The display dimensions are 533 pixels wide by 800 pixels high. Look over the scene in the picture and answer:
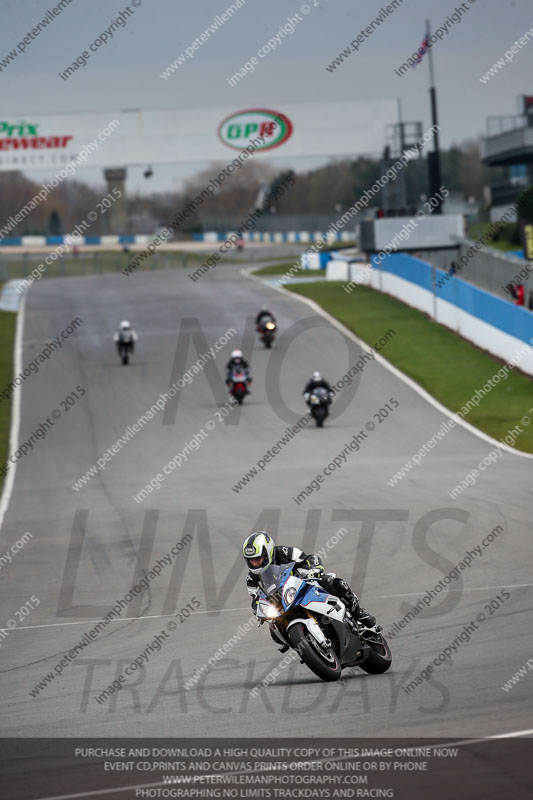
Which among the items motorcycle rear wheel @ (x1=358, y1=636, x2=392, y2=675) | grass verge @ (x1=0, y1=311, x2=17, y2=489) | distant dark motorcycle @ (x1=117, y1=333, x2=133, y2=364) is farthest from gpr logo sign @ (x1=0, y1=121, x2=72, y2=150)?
motorcycle rear wheel @ (x1=358, y1=636, x2=392, y2=675)

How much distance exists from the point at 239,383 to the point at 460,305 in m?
11.3

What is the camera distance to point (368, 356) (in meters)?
36.8

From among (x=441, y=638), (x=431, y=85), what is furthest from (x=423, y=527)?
(x=431, y=85)

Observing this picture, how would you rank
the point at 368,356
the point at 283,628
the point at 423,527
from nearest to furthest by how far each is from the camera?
the point at 283,628 < the point at 423,527 < the point at 368,356

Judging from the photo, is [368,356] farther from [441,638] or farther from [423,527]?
[441,638]

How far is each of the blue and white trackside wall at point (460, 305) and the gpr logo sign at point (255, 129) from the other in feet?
29.2

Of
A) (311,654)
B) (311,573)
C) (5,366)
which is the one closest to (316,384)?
(5,366)

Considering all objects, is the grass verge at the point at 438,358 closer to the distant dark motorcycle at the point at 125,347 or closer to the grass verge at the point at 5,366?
the distant dark motorcycle at the point at 125,347

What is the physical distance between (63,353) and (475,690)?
33794 millimetres

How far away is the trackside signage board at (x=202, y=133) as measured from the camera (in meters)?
55.6

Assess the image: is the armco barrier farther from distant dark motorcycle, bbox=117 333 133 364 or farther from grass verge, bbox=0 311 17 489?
distant dark motorcycle, bbox=117 333 133 364

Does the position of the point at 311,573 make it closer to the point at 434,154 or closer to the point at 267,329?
the point at 267,329

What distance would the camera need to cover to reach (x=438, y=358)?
3547 cm

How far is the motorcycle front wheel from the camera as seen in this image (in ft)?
30.3
